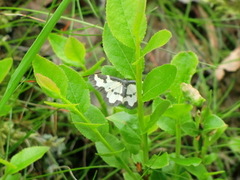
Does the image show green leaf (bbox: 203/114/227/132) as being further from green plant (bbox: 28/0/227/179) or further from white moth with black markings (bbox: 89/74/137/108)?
white moth with black markings (bbox: 89/74/137/108)

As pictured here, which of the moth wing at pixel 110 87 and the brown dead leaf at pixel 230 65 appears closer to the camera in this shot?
the moth wing at pixel 110 87

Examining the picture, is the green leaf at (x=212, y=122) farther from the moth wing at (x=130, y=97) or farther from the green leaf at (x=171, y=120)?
the moth wing at (x=130, y=97)

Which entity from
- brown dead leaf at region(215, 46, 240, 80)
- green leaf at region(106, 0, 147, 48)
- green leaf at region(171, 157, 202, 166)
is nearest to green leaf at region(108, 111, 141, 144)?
green leaf at region(171, 157, 202, 166)

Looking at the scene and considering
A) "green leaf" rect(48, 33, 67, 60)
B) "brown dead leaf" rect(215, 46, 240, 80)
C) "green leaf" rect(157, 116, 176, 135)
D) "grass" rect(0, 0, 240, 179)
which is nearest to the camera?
"green leaf" rect(157, 116, 176, 135)

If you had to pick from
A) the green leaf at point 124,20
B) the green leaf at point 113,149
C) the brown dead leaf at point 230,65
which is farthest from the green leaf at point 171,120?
the brown dead leaf at point 230,65

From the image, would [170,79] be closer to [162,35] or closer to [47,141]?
[162,35]
